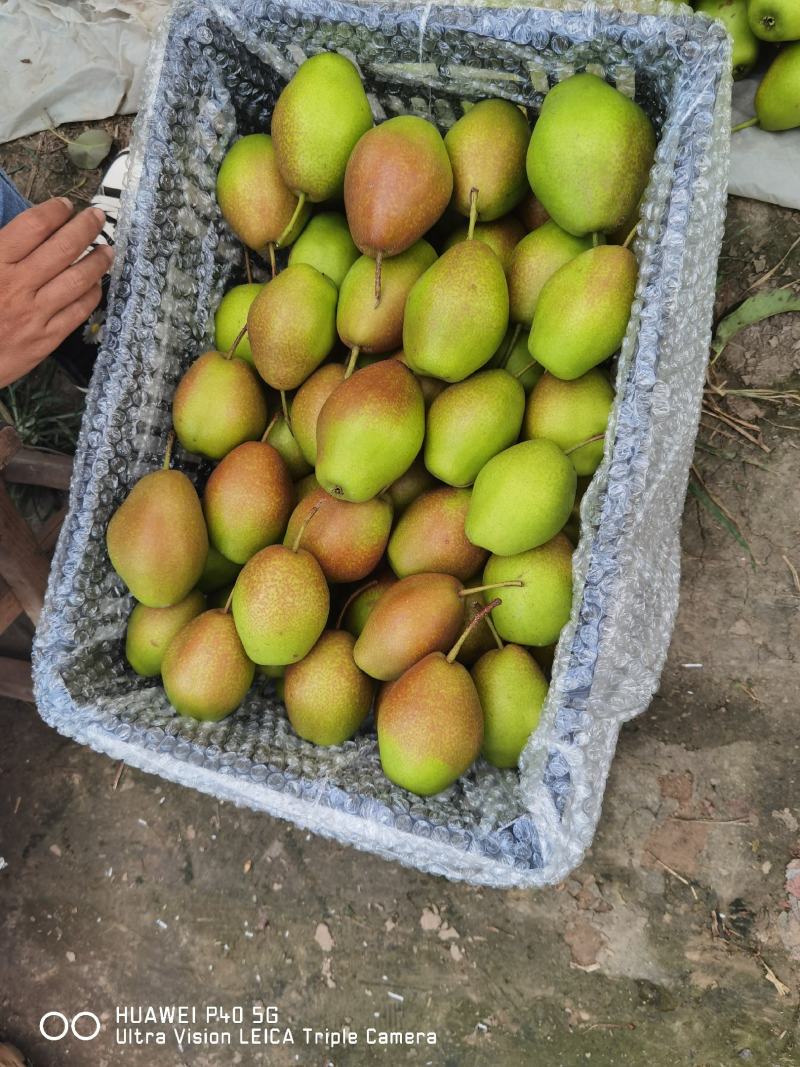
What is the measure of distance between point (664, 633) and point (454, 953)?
0.86 metres

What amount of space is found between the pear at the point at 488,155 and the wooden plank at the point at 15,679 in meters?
1.39

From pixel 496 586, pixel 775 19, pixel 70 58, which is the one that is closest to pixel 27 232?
pixel 496 586

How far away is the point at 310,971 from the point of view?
1647mm

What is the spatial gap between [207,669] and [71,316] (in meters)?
0.59

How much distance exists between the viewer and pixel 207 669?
42.9 inches

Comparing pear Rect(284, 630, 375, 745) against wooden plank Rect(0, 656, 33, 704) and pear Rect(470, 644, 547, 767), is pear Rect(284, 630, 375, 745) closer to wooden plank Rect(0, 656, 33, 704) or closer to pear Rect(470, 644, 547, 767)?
pear Rect(470, 644, 547, 767)

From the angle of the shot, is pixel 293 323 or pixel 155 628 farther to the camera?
pixel 155 628

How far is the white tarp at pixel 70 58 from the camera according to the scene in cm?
194

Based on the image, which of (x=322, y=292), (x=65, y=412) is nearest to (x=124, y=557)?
(x=322, y=292)

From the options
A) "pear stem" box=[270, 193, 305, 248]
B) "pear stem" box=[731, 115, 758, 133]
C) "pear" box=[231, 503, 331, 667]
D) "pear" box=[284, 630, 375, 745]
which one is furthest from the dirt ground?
"pear stem" box=[270, 193, 305, 248]

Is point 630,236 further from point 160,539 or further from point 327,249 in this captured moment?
point 160,539

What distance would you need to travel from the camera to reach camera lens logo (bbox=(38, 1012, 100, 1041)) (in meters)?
1.72

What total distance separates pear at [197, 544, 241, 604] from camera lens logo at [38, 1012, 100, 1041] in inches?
44.7

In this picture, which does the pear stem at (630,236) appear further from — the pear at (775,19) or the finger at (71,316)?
the finger at (71,316)
